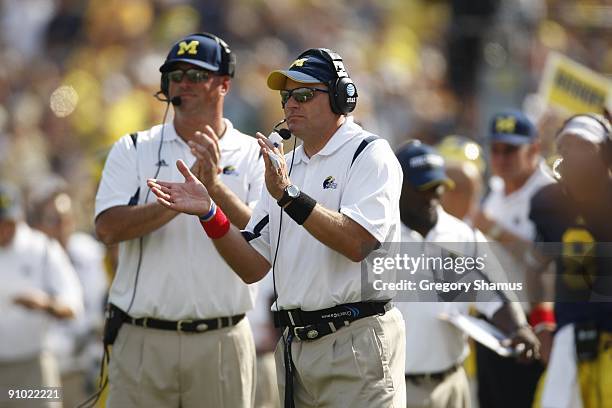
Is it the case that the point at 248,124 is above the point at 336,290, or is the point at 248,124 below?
above

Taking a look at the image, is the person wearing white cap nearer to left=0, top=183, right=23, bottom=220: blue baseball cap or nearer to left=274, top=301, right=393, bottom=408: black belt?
left=274, top=301, right=393, bottom=408: black belt

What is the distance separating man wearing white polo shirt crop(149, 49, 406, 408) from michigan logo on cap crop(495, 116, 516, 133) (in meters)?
3.75

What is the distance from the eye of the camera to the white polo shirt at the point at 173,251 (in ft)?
22.5

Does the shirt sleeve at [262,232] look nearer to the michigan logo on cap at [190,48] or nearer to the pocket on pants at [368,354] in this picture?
the pocket on pants at [368,354]

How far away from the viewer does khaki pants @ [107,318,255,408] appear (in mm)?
6898

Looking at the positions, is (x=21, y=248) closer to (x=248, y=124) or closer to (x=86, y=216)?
(x=86, y=216)

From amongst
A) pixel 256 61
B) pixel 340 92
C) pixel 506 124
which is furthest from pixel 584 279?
pixel 256 61

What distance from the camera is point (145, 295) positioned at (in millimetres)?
6879

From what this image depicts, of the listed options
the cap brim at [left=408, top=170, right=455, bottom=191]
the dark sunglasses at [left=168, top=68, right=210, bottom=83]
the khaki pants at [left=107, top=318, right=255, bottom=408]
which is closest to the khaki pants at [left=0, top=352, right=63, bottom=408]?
the khaki pants at [left=107, top=318, right=255, bottom=408]

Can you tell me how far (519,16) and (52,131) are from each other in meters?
5.96

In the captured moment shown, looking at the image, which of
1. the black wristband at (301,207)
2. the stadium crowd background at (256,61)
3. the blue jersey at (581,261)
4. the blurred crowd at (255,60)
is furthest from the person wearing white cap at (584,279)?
the blurred crowd at (255,60)

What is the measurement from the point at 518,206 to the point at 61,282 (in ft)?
11.3

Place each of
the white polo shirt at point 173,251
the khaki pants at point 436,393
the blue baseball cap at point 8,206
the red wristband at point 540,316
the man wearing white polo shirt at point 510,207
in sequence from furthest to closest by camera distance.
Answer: the blue baseball cap at point 8,206 → the man wearing white polo shirt at point 510,207 → the red wristband at point 540,316 → the khaki pants at point 436,393 → the white polo shirt at point 173,251

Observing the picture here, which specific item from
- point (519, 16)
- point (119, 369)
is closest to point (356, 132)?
point (119, 369)
